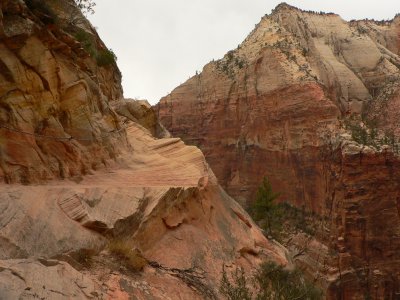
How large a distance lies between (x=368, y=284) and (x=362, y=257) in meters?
2.07

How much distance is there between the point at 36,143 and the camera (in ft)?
44.1

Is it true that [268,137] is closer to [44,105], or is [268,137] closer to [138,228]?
[44,105]

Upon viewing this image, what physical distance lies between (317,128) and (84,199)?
137 feet

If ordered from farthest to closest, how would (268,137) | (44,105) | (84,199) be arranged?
1. (268,137)
2. (44,105)
3. (84,199)

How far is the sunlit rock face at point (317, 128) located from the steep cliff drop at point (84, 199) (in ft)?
90.6

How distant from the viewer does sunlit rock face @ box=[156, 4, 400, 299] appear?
148 ft

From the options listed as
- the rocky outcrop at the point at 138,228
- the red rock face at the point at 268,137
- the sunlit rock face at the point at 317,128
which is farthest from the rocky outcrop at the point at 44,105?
the red rock face at the point at 268,137

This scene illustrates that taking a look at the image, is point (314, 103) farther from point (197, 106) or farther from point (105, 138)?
point (105, 138)

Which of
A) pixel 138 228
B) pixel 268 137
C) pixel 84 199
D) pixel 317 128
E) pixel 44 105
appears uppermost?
pixel 44 105

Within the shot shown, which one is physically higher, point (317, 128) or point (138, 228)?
point (317, 128)

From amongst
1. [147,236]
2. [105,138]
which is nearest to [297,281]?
[147,236]

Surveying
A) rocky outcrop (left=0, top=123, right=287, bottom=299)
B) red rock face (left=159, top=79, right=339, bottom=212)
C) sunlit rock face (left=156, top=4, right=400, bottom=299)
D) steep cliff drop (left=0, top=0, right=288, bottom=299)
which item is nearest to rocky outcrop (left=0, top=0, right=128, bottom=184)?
steep cliff drop (left=0, top=0, right=288, bottom=299)

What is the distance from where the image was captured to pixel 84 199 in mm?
12492

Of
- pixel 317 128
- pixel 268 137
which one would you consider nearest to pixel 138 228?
pixel 317 128
